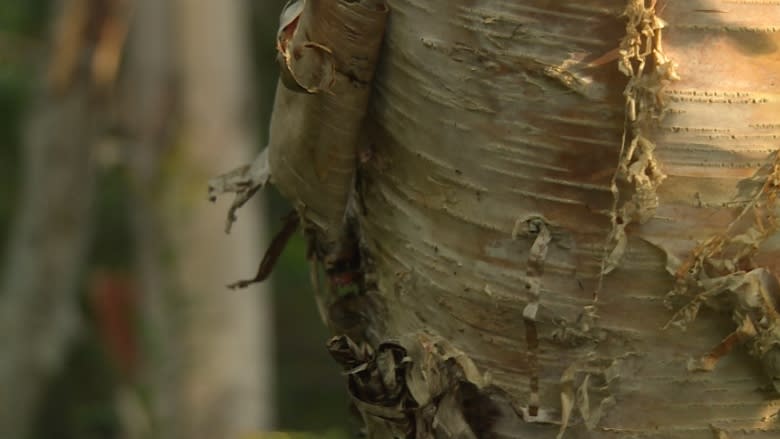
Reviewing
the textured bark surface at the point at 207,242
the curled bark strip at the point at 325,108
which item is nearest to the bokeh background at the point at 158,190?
the textured bark surface at the point at 207,242

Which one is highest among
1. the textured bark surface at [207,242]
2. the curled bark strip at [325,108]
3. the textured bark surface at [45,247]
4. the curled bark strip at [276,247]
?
the curled bark strip at [325,108]

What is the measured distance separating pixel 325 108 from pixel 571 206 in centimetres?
19

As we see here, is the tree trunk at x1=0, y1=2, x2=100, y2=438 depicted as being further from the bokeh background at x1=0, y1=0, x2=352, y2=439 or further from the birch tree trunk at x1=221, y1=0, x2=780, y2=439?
the birch tree trunk at x1=221, y1=0, x2=780, y2=439

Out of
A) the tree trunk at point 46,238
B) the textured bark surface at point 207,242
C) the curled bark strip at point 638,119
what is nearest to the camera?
the curled bark strip at point 638,119

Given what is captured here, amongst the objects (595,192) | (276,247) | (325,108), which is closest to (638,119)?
(595,192)

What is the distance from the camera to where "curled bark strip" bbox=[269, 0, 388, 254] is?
2.63 feet

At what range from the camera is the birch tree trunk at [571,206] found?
0.72 m

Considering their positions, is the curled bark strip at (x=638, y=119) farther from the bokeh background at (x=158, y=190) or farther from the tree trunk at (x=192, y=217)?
the tree trunk at (x=192, y=217)

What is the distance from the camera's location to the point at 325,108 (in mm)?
833

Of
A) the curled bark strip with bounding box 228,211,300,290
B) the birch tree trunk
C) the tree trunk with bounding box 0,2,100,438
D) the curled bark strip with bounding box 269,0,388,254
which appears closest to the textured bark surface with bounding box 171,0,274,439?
the tree trunk with bounding box 0,2,100,438

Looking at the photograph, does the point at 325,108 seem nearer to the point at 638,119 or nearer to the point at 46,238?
the point at 638,119

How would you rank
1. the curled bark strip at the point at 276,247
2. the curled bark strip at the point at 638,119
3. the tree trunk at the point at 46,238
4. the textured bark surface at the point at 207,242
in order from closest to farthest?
the curled bark strip at the point at 638,119, the curled bark strip at the point at 276,247, the textured bark surface at the point at 207,242, the tree trunk at the point at 46,238

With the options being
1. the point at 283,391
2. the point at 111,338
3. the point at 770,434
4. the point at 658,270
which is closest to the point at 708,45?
the point at 658,270

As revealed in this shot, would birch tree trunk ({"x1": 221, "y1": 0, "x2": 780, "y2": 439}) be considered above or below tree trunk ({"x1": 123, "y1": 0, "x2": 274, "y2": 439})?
above
